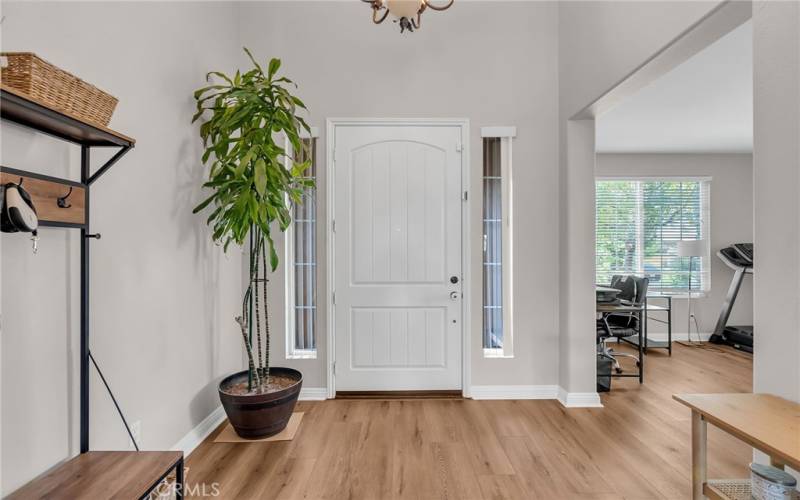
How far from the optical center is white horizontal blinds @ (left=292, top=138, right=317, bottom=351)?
11.0ft

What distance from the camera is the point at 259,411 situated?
8.05ft

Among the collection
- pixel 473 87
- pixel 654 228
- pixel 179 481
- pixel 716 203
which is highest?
pixel 473 87

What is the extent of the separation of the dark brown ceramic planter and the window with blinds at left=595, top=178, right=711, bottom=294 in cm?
497

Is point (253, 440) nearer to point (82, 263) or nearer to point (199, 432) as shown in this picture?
point (199, 432)

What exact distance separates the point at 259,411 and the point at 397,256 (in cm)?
156

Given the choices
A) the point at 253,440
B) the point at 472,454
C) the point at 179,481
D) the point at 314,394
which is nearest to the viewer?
the point at 179,481

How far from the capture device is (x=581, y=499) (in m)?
1.95

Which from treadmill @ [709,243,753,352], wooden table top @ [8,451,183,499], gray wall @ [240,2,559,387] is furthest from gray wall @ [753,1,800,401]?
treadmill @ [709,243,753,352]

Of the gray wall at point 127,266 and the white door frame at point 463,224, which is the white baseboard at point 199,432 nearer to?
the gray wall at point 127,266

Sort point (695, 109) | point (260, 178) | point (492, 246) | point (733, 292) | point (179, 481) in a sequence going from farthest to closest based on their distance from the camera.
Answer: point (733, 292)
point (695, 109)
point (492, 246)
point (260, 178)
point (179, 481)

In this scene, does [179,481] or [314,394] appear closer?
[179,481]

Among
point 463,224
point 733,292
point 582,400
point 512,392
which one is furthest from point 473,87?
point 733,292

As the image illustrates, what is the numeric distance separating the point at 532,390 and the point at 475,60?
2.85 metres

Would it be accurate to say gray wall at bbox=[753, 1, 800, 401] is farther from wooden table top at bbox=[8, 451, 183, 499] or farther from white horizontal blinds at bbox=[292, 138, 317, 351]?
white horizontal blinds at bbox=[292, 138, 317, 351]
